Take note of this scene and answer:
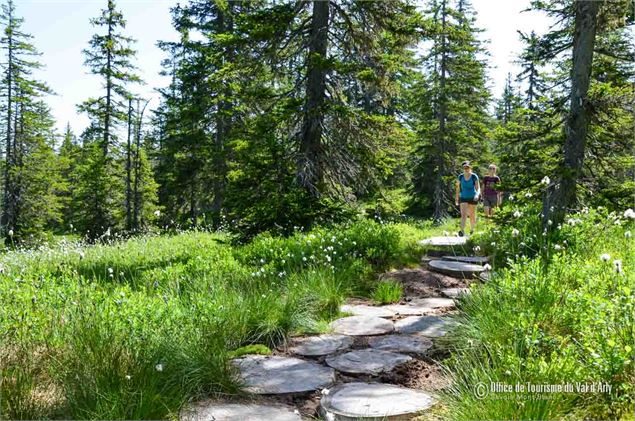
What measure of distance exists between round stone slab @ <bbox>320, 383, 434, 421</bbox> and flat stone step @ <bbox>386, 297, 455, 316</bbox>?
2157 millimetres

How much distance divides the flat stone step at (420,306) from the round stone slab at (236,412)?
269 cm

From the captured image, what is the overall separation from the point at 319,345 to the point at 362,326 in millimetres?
734

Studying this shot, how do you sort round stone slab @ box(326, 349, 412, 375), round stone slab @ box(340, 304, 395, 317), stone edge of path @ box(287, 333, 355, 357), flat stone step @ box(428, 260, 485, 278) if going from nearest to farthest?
round stone slab @ box(326, 349, 412, 375) < stone edge of path @ box(287, 333, 355, 357) < round stone slab @ box(340, 304, 395, 317) < flat stone step @ box(428, 260, 485, 278)

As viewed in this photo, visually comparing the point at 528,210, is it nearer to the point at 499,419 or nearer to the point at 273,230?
the point at 273,230

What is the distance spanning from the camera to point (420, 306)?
590 cm

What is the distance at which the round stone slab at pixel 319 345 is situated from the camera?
430 centimetres

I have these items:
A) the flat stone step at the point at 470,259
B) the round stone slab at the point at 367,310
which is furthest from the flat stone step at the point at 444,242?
the round stone slab at the point at 367,310

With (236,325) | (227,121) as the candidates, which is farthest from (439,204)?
(236,325)

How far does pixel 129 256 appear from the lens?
927 cm

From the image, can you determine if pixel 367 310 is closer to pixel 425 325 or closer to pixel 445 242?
pixel 425 325

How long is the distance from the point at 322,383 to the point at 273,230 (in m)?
6.16

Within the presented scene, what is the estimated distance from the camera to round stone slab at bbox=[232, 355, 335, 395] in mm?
3512

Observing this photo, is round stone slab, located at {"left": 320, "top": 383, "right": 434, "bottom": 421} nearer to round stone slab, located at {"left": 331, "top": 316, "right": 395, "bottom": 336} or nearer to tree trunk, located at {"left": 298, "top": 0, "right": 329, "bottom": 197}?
round stone slab, located at {"left": 331, "top": 316, "right": 395, "bottom": 336}

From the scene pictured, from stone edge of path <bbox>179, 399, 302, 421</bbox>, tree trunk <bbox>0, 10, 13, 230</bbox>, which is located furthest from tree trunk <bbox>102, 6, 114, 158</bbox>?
stone edge of path <bbox>179, 399, 302, 421</bbox>
